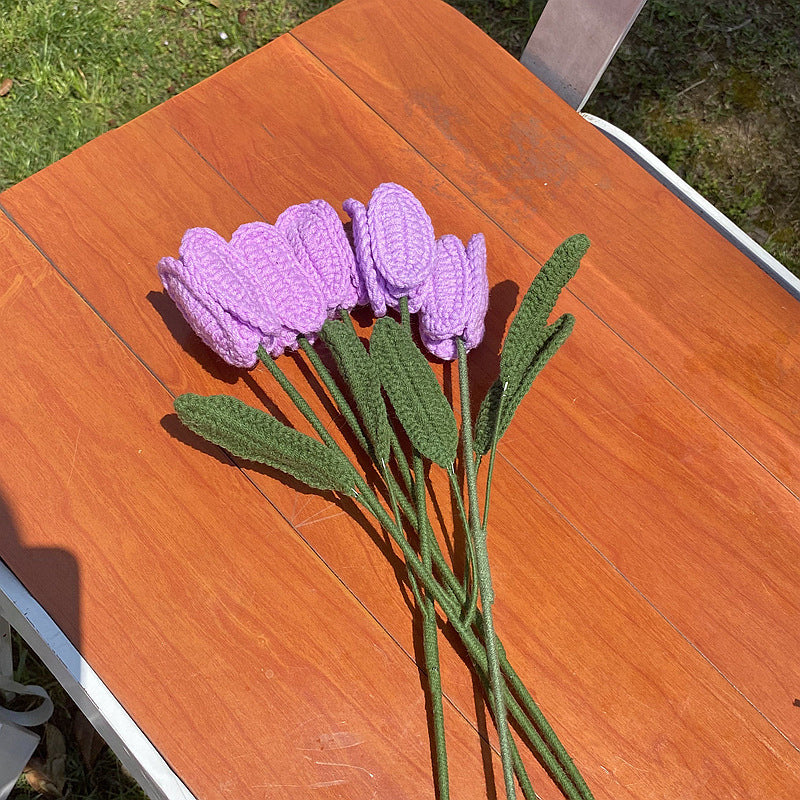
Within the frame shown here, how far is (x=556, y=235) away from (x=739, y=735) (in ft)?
1.84

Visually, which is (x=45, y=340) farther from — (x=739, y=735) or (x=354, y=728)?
(x=739, y=735)

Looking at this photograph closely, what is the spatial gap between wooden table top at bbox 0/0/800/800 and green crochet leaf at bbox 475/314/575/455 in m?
0.08

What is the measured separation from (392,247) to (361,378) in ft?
0.43

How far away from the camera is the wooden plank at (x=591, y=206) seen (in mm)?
874

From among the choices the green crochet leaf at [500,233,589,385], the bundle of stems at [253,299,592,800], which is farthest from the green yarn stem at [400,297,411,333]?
the green crochet leaf at [500,233,589,385]

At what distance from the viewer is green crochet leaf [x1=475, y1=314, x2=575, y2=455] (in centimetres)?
73

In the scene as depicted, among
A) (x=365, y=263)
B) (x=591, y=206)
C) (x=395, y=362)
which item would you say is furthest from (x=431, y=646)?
(x=591, y=206)

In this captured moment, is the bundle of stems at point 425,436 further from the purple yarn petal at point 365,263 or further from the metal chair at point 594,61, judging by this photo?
the metal chair at point 594,61

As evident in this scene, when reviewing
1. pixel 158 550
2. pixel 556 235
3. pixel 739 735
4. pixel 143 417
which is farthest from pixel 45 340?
pixel 739 735

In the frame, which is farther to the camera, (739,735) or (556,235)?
(556,235)

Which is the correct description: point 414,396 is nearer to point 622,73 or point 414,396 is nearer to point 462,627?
point 462,627

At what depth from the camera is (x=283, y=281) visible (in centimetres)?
75

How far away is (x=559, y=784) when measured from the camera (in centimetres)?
72

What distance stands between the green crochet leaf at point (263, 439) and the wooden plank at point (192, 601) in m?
0.10
